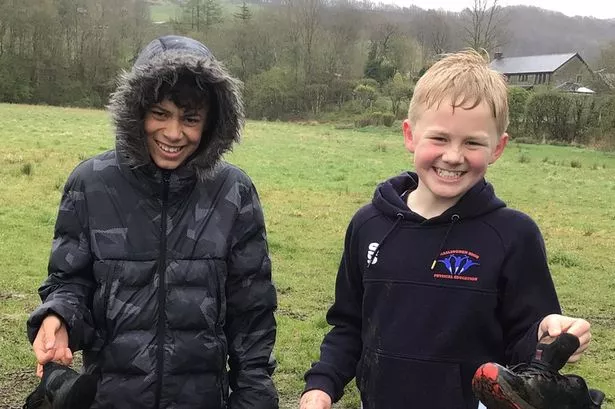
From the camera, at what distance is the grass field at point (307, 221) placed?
5.94 meters

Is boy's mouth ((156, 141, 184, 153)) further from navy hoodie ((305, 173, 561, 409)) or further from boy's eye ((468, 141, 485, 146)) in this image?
boy's eye ((468, 141, 485, 146))

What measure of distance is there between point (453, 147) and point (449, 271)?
0.42m

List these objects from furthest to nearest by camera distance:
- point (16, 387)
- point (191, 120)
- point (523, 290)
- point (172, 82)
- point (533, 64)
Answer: point (533, 64), point (16, 387), point (191, 120), point (172, 82), point (523, 290)

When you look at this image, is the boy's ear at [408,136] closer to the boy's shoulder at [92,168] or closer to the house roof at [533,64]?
the boy's shoulder at [92,168]

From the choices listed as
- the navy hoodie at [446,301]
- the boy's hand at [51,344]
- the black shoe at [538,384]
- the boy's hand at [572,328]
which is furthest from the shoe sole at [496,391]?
the boy's hand at [51,344]

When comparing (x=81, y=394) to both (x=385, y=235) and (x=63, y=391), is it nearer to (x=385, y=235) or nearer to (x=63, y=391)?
(x=63, y=391)

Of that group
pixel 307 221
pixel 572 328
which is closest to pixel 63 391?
pixel 572 328

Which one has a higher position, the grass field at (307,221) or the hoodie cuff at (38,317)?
the hoodie cuff at (38,317)

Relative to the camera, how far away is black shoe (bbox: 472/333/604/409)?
70.1 inches

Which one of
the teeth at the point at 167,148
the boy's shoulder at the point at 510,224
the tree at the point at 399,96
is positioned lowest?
the tree at the point at 399,96

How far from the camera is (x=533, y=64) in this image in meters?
71.8

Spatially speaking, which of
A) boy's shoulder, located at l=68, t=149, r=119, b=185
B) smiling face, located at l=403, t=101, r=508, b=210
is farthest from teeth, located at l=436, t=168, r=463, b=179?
boy's shoulder, located at l=68, t=149, r=119, b=185

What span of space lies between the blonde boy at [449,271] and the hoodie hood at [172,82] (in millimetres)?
780

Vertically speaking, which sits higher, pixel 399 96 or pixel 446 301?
pixel 446 301
